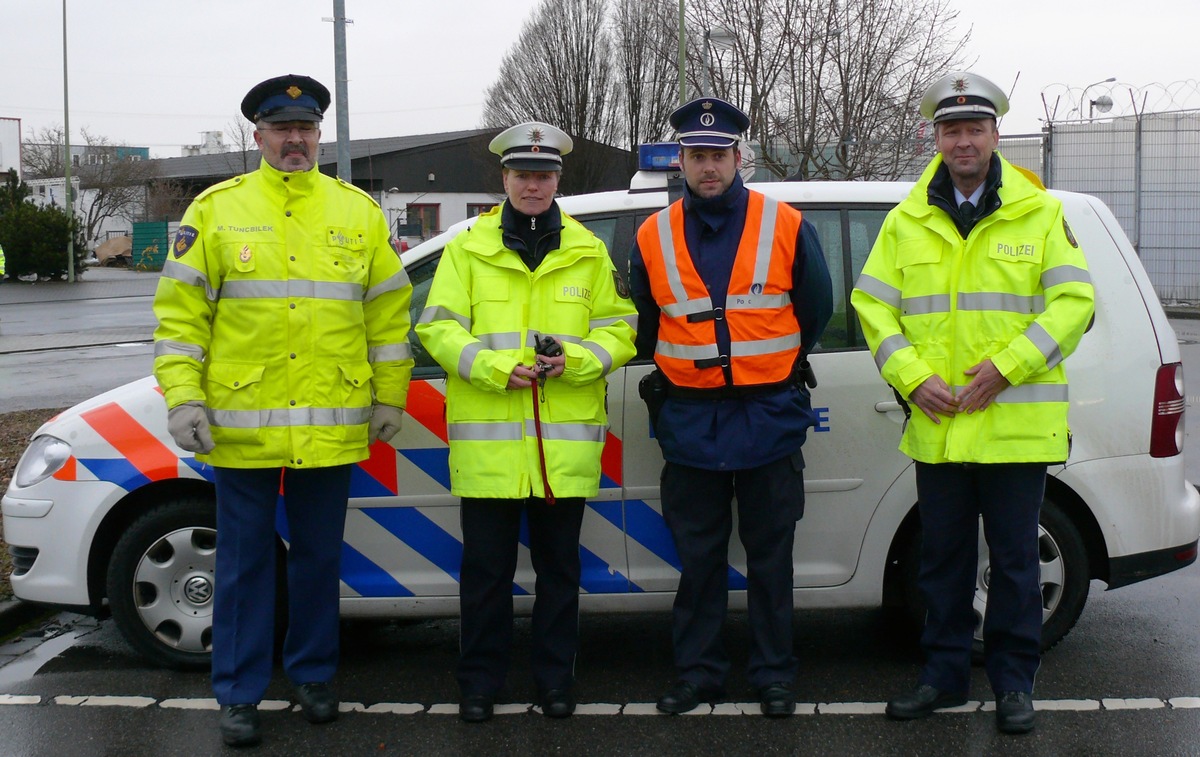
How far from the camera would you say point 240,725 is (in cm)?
375

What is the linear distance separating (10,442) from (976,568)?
6828 mm

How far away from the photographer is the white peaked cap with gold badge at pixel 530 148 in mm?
3803

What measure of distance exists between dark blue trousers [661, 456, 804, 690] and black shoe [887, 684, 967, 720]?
352 millimetres

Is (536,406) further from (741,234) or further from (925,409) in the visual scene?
(925,409)

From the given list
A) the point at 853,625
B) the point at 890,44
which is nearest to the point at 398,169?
the point at 890,44

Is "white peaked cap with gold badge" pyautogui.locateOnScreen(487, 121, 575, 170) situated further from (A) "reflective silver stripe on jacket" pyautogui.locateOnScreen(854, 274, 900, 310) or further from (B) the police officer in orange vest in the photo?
(A) "reflective silver stripe on jacket" pyautogui.locateOnScreen(854, 274, 900, 310)

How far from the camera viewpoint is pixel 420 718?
396cm

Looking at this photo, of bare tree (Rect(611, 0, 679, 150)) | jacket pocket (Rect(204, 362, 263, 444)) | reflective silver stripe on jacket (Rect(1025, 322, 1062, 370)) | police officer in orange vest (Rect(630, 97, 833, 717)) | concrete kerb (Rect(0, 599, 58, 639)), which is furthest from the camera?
bare tree (Rect(611, 0, 679, 150))

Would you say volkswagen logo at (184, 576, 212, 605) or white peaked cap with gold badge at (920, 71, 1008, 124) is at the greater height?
white peaked cap with gold badge at (920, 71, 1008, 124)

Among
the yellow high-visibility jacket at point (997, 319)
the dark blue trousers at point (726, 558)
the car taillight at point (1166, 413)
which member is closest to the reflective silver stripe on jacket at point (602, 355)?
the dark blue trousers at point (726, 558)

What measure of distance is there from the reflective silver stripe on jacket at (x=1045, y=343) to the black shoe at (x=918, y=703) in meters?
1.18

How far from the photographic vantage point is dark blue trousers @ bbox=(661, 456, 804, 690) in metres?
3.88

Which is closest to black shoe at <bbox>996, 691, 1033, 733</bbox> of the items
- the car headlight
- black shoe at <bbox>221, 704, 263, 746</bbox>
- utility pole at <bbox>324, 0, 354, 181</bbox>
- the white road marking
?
the white road marking

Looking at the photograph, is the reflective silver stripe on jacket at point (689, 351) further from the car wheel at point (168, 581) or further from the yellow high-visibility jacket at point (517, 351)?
the car wheel at point (168, 581)
